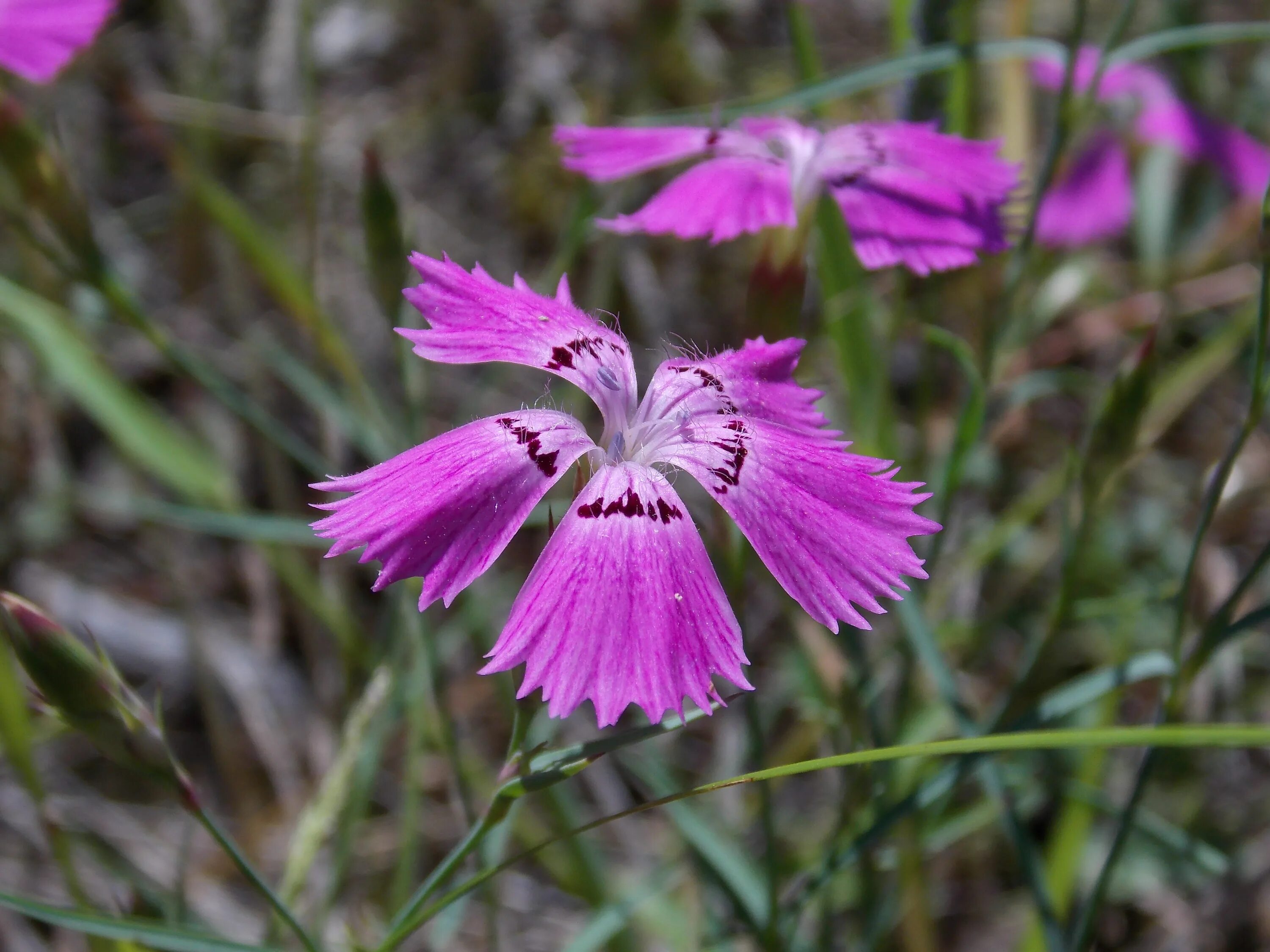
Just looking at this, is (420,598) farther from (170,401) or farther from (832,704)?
(170,401)

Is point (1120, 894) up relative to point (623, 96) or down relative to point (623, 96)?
down

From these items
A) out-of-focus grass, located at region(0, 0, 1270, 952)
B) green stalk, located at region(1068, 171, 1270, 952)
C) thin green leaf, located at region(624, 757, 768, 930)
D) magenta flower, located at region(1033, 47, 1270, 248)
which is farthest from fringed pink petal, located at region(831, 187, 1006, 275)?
magenta flower, located at region(1033, 47, 1270, 248)

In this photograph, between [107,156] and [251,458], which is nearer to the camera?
[251,458]

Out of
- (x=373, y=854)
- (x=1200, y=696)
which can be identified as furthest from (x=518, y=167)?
(x=1200, y=696)

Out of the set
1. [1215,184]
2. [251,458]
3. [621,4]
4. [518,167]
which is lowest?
[251,458]

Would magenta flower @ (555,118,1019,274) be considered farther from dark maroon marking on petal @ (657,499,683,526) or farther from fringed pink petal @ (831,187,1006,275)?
dark maroon marking on petal @ (657,499,683,526)

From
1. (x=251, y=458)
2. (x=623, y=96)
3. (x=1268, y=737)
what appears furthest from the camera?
(x=623, y=96)

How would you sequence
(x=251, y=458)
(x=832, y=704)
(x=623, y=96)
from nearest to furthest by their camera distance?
(x=832, y=704)
(x=251, y=458)
(x=623, y=96)
